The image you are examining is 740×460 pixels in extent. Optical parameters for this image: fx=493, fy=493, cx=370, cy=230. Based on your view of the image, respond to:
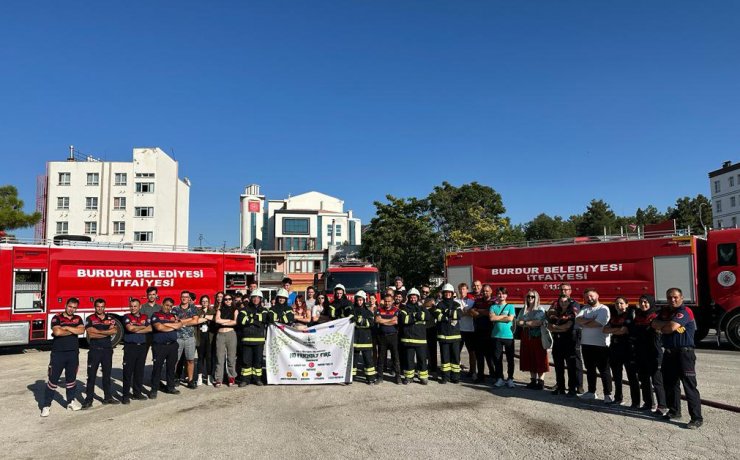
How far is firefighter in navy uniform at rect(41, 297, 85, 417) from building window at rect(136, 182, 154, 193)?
42.3m

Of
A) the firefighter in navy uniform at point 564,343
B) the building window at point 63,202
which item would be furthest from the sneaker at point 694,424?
the building window at point 63,202

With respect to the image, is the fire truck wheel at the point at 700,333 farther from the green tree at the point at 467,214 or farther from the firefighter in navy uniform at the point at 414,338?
the green tree at the point at 467,214

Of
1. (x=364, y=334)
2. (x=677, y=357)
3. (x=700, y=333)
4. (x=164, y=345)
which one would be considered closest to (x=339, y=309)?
(x=364, y=334)

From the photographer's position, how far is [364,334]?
388 inches

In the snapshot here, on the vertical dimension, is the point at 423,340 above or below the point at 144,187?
below

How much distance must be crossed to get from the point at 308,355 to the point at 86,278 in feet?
31.0

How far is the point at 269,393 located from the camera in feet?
29.9

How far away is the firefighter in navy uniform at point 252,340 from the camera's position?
967cm

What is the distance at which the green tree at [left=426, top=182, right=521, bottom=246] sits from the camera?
134 ft

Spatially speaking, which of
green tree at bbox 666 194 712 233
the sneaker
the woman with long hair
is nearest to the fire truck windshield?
the woman with long hair

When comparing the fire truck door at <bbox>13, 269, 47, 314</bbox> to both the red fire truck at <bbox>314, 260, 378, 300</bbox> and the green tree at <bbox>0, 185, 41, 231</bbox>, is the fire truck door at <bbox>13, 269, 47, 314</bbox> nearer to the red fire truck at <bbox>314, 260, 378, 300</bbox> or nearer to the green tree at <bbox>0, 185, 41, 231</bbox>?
the red fire truck at <bbox>314, 260, 378, 300</bbox>

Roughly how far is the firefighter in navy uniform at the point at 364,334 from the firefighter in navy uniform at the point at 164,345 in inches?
133

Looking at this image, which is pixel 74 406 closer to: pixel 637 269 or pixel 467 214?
pixel 637 269

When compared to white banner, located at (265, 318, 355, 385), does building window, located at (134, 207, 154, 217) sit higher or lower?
higher
